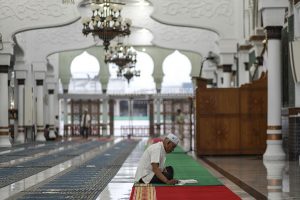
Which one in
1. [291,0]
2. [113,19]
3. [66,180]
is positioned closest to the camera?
[66,180]

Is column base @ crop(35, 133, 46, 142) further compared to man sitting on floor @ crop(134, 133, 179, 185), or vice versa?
column base @ crop(35, 133, 46, 142)

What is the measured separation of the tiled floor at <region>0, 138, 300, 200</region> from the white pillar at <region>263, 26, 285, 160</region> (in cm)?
41

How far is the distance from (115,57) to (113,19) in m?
8.18

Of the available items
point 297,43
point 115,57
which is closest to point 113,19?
point 297,43

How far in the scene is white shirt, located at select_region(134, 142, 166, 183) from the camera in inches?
300

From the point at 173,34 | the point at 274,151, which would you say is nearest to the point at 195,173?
the point at 274,151

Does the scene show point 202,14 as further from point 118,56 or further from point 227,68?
point 118,56

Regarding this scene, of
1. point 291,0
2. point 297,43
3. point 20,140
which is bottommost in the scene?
point 20,140

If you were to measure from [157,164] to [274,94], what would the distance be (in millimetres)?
5103

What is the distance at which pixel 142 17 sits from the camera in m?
24.2

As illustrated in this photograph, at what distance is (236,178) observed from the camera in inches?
336

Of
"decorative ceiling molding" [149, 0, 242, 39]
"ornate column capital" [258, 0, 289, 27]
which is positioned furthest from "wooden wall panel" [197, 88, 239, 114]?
"decorative ceiling molding" [149, 0, 242, 39]

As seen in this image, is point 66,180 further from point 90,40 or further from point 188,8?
point 90,40

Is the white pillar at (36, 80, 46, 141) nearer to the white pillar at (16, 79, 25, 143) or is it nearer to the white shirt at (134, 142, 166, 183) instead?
the white pillar at (16, 79, 25, 143)
